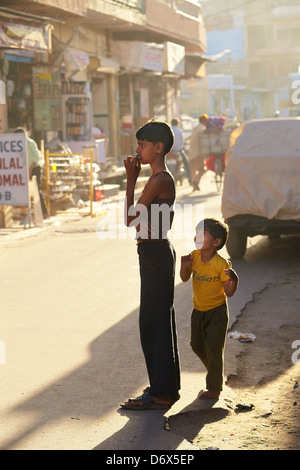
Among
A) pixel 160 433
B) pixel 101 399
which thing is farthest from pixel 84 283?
pixel 160 433

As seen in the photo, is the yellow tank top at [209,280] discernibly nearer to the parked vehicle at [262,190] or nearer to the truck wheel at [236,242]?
the parked vehicle at [262,190]

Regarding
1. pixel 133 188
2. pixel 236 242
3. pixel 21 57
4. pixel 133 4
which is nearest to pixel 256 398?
Answer: pixel 133 188

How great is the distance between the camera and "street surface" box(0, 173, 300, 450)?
5.53 meters

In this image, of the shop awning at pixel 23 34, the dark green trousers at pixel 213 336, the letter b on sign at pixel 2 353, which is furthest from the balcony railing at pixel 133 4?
the dark green trousers at pixel 213 336

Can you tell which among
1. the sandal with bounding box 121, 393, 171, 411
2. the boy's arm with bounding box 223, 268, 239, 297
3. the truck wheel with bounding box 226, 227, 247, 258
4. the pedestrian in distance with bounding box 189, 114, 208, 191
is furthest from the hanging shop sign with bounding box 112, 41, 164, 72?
the sandal with bounding box 121, 393, 171, 411

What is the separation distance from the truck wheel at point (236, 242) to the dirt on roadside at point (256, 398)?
3.05 metres

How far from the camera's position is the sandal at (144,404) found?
5.90m

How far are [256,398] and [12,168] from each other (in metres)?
10.2

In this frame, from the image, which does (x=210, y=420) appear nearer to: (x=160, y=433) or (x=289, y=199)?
(x=160, y=433)

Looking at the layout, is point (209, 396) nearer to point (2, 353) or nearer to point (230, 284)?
point (230, 284)

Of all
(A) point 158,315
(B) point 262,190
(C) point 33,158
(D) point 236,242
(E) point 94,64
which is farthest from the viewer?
(E) point 94,64

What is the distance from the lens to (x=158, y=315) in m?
5.89

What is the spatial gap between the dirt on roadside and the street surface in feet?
0.38

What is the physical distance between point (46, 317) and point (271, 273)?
3491 millimetres
